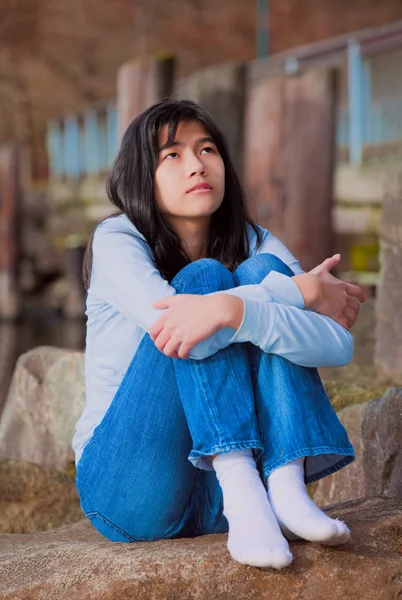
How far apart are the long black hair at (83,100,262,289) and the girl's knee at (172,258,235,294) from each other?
164 millimetres

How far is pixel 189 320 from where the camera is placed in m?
1.70

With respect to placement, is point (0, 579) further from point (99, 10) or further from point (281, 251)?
point (99, 10)

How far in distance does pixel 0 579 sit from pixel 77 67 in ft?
58.3

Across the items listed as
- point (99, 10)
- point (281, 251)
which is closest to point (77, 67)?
point (99, 10)

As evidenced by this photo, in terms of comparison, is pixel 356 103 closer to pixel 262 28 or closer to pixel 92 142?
pixel 92 142

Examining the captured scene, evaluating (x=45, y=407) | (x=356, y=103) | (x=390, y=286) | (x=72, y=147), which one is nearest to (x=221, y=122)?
(x=356, y=103)

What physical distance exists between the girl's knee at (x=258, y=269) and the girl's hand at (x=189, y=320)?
0.16 meters

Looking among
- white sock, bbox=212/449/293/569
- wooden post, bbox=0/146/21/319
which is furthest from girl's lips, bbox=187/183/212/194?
wooden post, bbox=0/146/21/319

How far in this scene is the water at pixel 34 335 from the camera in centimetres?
800

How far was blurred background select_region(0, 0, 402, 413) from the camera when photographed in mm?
6160

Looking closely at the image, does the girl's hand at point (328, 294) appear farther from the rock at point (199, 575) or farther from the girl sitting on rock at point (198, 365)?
the rock at point (199, 575)

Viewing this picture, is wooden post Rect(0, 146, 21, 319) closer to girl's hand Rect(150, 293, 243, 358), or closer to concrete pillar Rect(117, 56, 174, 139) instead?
concrete pillar Rect(117, 56, 174, 139)

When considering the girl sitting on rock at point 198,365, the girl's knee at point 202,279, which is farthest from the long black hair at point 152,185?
the girl's knee at point 202,279

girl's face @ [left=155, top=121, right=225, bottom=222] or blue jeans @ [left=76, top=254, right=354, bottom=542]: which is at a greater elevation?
girl's face @ [left=155, top=121, right=225, bottom=222]
